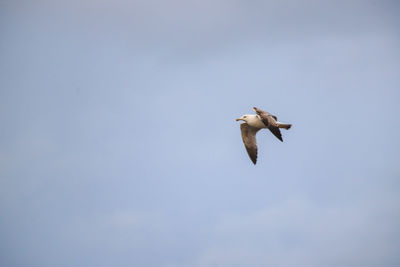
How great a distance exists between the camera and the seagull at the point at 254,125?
23.7m

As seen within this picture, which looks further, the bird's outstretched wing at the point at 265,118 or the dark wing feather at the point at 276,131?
the bird's outstretched wing at the point at 265,118

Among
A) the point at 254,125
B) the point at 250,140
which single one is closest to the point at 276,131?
the point at 254,125

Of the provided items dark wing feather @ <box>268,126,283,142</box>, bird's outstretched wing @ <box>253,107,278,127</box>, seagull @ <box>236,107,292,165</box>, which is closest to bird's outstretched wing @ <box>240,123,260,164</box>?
seagull @ <box>236,107,292,165</box>

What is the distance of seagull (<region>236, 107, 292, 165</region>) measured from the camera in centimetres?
2366

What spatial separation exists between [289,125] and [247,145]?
3.03m

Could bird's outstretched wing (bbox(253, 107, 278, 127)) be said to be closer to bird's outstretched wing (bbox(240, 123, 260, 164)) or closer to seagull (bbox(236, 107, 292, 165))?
seagull (bbox(236, 107, 292, 165))

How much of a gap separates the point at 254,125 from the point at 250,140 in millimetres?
1370

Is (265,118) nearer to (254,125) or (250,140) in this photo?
(254,125)

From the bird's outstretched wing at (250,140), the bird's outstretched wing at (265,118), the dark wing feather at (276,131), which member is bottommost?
the dark wing feather at (276,131)

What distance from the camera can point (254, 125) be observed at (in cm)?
2612

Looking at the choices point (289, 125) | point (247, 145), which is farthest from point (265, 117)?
point (247, 145)

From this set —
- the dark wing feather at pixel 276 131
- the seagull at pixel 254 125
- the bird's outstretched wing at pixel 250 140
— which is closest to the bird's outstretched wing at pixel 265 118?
the seagull at pixel 254 125

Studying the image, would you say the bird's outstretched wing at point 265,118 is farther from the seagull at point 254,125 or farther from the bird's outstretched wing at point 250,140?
the bird's outstretched wing at point 250,140

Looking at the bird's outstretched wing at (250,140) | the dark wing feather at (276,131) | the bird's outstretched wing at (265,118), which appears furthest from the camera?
the bird's outstretched wing at (250,140)
